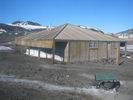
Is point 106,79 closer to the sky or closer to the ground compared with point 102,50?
closer to the ground

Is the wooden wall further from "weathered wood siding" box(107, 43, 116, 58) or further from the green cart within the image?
the green cart

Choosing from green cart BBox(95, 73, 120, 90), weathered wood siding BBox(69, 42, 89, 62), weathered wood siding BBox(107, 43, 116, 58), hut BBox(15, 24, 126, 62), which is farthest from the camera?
weathered wood siding BBox(107, 43, 116, 58)

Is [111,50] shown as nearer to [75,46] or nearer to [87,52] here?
[87,52]

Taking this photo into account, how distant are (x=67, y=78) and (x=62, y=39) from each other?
7.41m

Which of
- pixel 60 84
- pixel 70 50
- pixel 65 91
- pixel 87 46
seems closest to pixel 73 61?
pixel 70 50

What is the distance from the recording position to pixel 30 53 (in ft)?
89.2

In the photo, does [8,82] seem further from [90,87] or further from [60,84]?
[90,87]

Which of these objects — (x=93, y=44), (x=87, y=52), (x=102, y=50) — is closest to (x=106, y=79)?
(x=87, y=52)

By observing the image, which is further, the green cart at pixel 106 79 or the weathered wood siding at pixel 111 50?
the weathered wood siding at pixel 111 50

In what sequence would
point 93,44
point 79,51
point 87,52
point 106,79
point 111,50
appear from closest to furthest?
point 106,79 < point 79,51 < point 87,52 < point 93,44 < point 111,50

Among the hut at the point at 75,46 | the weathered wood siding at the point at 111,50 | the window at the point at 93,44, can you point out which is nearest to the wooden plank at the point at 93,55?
the hut at the point at 75,46

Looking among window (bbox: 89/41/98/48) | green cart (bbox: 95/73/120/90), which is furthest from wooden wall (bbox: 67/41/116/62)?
green cart (bbox: 95/73/120/90)

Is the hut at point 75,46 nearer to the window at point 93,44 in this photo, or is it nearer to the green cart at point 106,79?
the window at point 93,44

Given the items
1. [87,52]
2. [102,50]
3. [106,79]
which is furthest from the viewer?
[102,50]
